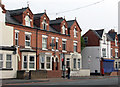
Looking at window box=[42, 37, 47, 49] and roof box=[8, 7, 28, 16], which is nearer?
roof box=[8, 7, 28, 16]

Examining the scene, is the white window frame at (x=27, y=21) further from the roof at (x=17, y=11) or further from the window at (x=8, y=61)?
the window at (x=8, y=61)

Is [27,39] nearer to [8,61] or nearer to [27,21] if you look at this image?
[27,21]

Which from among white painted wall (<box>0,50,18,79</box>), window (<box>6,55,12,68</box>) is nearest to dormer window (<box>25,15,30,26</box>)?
white painted wall (<box>0,50,18,79</box>)

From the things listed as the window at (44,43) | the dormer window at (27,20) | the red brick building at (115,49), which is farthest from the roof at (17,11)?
the red brick building at (115,49)

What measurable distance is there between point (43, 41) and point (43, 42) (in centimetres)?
19

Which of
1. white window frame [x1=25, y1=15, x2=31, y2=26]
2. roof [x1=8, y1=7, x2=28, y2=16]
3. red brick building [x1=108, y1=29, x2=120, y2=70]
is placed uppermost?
roof [x1=8, y1=7, x2=28, y2=16]

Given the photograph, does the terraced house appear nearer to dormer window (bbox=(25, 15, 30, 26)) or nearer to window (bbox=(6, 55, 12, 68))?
dormer window (bbox=(25, 15, 30, 26))

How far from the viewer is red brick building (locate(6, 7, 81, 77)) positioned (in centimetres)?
3316

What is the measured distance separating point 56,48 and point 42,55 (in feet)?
13.9

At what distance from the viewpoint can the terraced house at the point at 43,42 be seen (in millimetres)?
32906

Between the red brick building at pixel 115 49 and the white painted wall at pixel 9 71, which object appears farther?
the red brick building at pixel 115 49

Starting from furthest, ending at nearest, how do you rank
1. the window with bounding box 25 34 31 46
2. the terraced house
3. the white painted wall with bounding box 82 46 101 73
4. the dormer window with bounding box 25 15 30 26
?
the white painted wall with bounding box 82 46 101 73
the dormer window with bounding box 25 15 30 26
the window with bounding box 25 34 31 46
the terraced house

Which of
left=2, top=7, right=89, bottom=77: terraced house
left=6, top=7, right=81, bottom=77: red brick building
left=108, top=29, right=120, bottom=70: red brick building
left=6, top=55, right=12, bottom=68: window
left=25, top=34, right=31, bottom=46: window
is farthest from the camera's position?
left=108, top=29, right=120, bottom=70: red brick building

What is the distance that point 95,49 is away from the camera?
5291 centimetres
